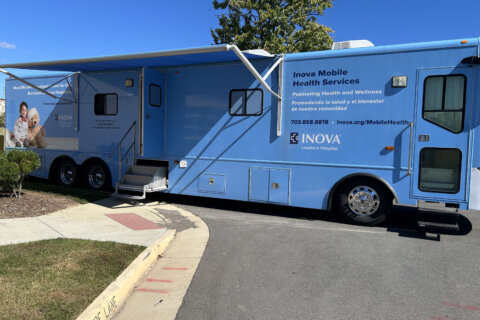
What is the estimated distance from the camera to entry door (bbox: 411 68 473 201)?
19.5ft

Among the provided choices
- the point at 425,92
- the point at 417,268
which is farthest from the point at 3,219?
the point at 425,92

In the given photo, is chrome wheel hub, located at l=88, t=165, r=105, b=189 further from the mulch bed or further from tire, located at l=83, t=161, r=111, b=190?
the mulch bed

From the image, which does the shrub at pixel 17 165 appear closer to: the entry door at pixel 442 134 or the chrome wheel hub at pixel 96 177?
the chrome wheel hub at pixel 96 177

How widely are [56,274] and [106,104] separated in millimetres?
5933

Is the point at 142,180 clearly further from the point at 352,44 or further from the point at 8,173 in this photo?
the point at 352,44

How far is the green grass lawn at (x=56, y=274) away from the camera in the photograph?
330 centimetres

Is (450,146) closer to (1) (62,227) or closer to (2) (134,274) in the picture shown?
(2) (134,274)

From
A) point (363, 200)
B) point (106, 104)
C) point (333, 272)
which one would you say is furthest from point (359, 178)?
point (106, 104)

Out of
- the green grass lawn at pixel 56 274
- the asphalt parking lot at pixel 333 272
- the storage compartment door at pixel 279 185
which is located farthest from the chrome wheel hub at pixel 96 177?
the storage compartment door at pixel 279 185

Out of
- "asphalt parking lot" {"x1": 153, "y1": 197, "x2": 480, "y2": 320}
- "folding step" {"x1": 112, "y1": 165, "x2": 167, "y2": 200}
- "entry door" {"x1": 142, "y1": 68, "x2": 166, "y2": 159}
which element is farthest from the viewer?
"folding step" {"x1": 112, "y1": 165, "x2": 167, "y2": 200}

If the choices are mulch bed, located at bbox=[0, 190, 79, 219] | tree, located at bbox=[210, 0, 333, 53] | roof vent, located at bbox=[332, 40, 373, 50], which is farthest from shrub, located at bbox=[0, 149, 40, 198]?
tree, located at bbox=[210, 0, 333, 53]

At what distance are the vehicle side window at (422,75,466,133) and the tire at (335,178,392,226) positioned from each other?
1.43m

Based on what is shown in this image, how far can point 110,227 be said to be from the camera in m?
6.36

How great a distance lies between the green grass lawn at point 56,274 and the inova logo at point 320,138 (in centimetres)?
361
